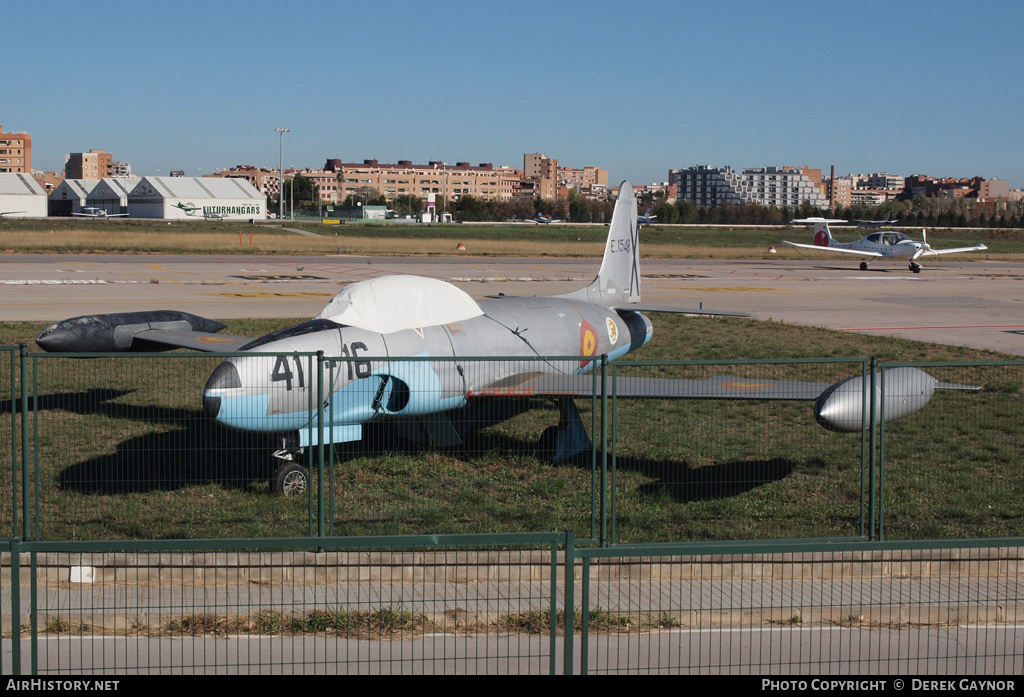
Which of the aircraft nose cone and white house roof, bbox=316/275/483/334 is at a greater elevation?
white house roof, bbox=316/275/483/334

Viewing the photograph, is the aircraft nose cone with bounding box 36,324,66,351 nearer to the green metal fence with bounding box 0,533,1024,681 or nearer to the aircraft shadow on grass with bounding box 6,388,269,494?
the aircraft shadow on grass with bounding box 6,388,269,494

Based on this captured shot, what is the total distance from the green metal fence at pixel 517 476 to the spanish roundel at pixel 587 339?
1334 mm

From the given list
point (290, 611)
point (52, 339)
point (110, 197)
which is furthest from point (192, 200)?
point (290, 611)

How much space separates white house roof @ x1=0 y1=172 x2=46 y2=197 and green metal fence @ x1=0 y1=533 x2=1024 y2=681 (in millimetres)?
149419

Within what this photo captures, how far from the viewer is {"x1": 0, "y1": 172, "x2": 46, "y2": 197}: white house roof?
464 ft

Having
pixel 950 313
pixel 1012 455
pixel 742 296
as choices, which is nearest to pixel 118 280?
pixel 742 296

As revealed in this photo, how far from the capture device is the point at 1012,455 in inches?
555

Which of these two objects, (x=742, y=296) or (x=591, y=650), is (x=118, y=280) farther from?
(x=591, y=650)

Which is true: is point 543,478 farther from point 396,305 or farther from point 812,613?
point 812,613

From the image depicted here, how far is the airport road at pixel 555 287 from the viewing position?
31.6 metres

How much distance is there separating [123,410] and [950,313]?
29.0 meters

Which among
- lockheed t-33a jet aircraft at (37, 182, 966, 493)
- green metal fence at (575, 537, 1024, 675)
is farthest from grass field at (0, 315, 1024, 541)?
green metal fence at (575, 537, 1024, 675)

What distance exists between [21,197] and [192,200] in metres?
23.4

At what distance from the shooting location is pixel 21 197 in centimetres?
14100
